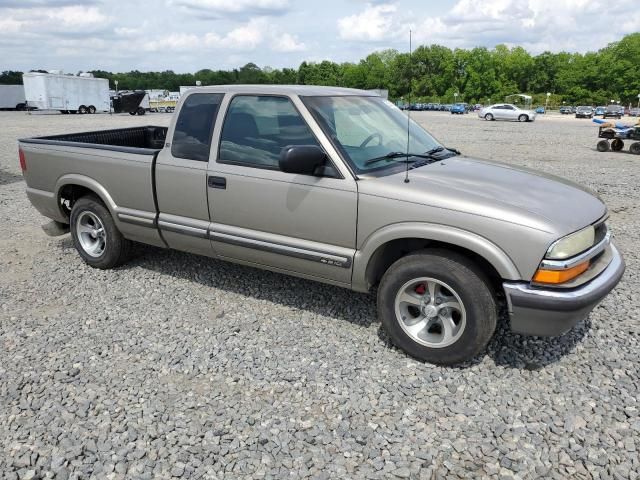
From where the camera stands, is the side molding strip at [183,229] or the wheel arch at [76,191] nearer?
the side molding strip at [183,229]

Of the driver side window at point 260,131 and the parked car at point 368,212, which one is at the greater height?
the driver side window at point 260,131

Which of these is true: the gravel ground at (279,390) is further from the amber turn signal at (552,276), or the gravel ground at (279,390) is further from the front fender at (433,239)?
the amber turn signal at (552,276)

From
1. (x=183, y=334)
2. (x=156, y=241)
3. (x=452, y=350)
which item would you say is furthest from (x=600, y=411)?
(x=156, y=241)

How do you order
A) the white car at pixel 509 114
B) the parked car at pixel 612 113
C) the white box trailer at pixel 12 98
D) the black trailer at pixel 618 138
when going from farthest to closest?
the parked car at pixel 612 113 → the white box trailer at pixel 12 98 → the white car at pixel 509 114 → the black trailer at pixel 618 138

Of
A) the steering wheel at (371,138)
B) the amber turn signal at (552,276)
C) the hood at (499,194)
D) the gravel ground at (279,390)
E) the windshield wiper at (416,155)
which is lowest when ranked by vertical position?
the gravel ground at (279,390)

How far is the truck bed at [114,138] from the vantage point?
5.76 meters

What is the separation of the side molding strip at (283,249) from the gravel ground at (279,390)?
Result: 64 cm

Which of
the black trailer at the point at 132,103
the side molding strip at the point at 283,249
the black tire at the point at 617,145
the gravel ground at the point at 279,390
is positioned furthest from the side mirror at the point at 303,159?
the black trailer at the point at 132,103

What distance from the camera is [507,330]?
4293 mm

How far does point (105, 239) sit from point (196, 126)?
68.8 inches

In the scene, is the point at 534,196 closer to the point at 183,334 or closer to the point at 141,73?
the point at 183,334

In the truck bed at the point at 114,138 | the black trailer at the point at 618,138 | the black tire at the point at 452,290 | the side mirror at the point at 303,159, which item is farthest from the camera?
the black trailer at the point at 618,138

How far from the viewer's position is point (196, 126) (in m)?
4.69

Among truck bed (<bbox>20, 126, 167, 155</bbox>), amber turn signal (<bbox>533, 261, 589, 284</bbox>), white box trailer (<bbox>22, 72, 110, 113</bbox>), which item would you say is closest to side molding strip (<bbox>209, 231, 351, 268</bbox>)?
amber turn signal (<bbox>533, 261, 589, 284</bbox>)
